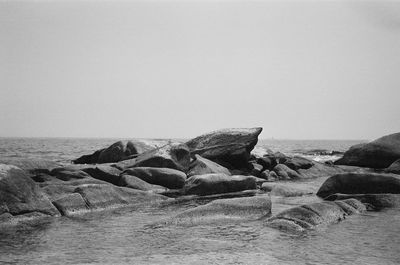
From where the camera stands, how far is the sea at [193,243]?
8.79m

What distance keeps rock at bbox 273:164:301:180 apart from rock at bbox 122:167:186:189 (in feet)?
33.6

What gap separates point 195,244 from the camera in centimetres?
997

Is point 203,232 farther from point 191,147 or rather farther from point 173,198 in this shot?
point 191,147

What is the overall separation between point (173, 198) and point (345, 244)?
9.39 metres

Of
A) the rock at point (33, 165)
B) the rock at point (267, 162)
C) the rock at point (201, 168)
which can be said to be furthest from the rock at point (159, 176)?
the rock at point (267, 162)

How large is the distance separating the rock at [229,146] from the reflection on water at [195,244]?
594 inches

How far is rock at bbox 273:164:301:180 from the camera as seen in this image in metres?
29.0

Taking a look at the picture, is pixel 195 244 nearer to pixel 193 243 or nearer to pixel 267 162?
pixel 193 243

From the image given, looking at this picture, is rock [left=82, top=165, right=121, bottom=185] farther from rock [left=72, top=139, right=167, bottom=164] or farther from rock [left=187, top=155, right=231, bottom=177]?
rock [left=72, top=139, right=167, bottom=164]

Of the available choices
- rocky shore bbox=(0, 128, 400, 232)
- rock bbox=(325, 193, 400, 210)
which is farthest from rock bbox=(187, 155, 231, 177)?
rock bbox=(325, 193, 400, 210)

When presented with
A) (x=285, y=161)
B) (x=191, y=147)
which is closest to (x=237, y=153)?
(x=191, y=147)

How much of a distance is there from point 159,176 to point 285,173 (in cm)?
1195

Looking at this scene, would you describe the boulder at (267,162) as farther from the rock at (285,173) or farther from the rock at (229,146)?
the rock at (229,146)

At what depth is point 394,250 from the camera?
977 cm
